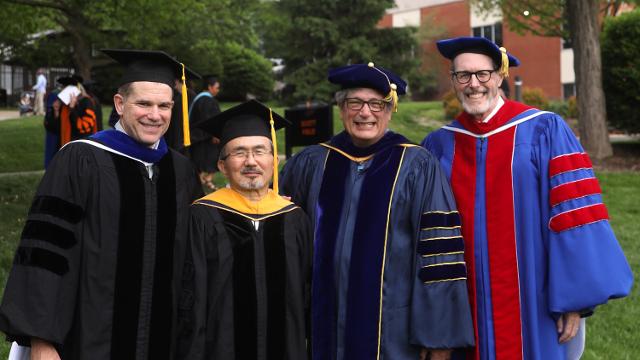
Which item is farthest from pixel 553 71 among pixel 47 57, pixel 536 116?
pixel 536 116

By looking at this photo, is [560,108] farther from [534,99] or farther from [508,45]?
[508,45]

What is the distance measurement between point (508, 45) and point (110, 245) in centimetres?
3083

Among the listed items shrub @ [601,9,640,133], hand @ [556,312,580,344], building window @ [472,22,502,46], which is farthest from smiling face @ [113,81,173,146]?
building window @ [472,22,502,46]

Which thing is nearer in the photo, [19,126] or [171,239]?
[171,239]

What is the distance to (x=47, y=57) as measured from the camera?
27828mm

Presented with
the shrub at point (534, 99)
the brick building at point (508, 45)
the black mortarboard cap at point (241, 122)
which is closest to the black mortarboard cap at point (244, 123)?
the black mortarboard cap at point (241, 122)

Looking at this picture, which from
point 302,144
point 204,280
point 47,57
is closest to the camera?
point 204,280

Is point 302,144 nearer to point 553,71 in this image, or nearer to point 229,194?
point 229,194

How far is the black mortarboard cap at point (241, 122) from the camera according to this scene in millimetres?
3121

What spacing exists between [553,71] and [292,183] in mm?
28747

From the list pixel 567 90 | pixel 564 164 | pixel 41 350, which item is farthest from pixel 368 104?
pixel 567 90

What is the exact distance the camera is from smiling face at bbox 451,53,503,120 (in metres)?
3.12

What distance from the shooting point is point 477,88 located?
3.12 metres

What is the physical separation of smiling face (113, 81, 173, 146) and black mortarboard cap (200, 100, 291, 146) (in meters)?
0.30
